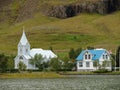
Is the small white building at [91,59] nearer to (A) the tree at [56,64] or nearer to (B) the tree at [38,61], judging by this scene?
(B) the tree at [38,61]

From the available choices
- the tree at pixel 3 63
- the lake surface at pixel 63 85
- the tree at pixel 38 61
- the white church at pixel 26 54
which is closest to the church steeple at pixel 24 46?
the white church at pixel 26 54

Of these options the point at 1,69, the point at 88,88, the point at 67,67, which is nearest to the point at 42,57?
the point at 67,67

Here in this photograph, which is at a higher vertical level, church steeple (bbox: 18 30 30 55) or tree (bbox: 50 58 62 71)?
church steeple (bbox: 18 30 30 55)

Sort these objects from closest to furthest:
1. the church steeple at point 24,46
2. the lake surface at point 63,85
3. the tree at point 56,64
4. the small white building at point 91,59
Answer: the lake surface at point 63,85, the tree at point 56,64, the small white building at point 91,59, the church steeple at point 24,46

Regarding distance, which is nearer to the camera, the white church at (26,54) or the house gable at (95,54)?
the house gable at (95,54)

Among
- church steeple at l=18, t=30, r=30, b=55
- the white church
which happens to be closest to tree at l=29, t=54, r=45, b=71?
the white church

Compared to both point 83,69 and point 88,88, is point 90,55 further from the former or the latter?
point 88,88

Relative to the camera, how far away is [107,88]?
8456cm

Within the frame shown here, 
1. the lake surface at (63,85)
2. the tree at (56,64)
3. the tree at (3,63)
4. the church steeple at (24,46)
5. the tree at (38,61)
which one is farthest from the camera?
the church steeple at (24,46)

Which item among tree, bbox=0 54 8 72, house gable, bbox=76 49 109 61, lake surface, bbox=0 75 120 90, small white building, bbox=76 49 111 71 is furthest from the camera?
house gable, bbox=76 49 109 61

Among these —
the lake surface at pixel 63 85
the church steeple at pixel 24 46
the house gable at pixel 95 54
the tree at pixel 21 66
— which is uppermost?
the church steeple at pixel 24 46

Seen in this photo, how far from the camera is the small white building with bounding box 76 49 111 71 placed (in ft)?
538

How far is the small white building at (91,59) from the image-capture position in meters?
164

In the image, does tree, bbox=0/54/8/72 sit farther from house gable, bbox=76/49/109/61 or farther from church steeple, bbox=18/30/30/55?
house gable, bbox=76/49/109/61
